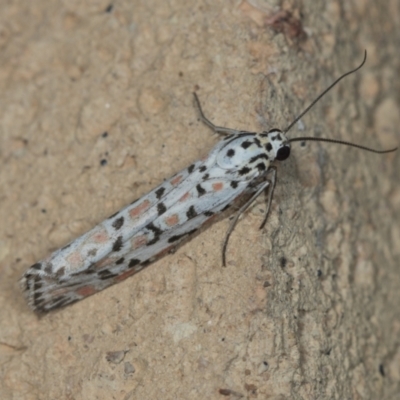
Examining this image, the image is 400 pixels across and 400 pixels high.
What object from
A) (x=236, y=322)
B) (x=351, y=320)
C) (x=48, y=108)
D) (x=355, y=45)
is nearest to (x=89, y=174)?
(x=48, y=108)

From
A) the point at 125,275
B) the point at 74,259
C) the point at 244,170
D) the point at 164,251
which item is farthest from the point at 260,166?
the point at 74,259

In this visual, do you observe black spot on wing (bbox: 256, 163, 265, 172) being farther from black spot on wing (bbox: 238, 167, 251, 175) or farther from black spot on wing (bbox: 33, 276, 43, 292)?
black spot on wing (bbox: 33, 276, 43, 292)

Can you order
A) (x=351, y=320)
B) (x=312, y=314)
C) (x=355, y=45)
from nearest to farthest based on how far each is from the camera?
1. (x=312, y=314)
2. (x=351, y=320)
3. (x=355, y=45)

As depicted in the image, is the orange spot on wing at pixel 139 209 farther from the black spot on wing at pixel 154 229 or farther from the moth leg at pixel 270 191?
the moth leg at pixel 270 191

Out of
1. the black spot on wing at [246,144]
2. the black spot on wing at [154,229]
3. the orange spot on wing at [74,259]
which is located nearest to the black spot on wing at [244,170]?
the black spot on wing at [246,144]

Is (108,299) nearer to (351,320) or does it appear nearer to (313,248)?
(313,248)

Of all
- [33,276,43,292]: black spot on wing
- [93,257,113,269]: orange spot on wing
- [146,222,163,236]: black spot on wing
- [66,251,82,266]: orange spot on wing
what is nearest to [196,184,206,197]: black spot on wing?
[146,222,163,236]: black spot on wing

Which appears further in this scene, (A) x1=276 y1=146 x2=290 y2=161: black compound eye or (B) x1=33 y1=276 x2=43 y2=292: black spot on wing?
(A) x1=276 y1=146 x2=290 y2=161: black compound eye
